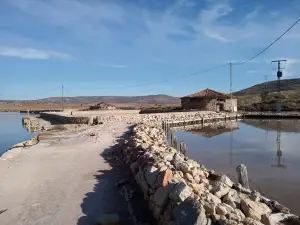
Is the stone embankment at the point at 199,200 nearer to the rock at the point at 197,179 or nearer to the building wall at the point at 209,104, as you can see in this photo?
the rock at the point at 197,179

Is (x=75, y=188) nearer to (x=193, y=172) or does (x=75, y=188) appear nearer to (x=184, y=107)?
(x=193, y=172)

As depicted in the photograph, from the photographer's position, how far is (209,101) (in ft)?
137

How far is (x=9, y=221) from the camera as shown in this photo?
221 inches

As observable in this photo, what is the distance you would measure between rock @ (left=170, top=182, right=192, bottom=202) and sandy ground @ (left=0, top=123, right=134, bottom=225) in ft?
3.57

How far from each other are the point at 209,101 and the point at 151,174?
3594 cm

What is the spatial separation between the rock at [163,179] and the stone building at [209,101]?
1420 inches

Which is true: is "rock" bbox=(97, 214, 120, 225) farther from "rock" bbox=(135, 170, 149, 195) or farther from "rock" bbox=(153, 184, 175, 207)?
"rock" bbox=(135, 170, 149, 195)

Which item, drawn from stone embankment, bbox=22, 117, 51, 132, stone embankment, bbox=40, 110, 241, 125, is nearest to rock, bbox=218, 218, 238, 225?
stone embankment, bbox=40, 110, 241, 125

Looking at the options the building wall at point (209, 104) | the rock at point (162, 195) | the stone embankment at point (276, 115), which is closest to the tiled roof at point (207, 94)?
the building wall at point (209, 104)

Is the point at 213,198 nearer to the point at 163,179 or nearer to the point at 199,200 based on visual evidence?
the point at 199,200

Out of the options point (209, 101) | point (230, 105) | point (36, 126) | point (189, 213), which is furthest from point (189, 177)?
point (230, 105)

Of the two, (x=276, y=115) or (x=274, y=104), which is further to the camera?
(x=274, y=104)

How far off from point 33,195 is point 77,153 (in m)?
4.94

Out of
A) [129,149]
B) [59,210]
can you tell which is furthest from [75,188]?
[129,149]
